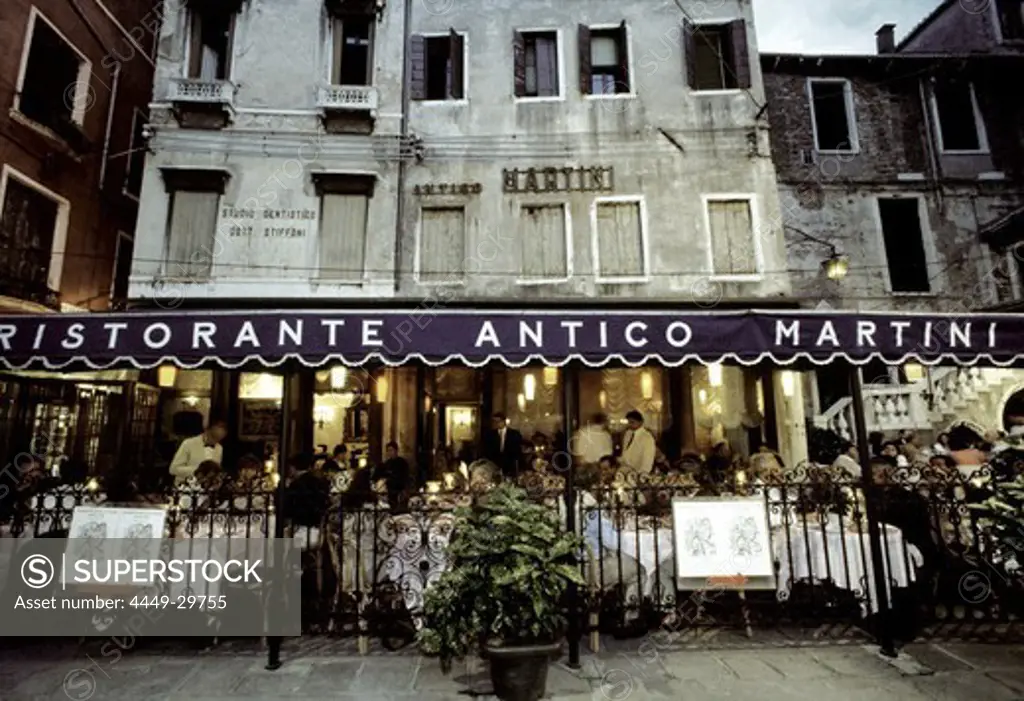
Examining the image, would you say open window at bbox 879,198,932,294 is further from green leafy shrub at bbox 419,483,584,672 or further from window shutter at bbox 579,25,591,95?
green leafy shrub at bbox 419,483,584,672

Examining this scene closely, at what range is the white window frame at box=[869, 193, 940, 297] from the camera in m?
16.3

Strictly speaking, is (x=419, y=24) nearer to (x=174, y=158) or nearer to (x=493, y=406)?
(x=174, y=158)

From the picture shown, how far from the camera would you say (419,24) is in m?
14.0

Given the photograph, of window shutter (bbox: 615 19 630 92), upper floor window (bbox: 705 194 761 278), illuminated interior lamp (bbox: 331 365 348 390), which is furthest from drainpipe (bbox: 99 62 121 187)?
upper floor window (bbox: 705 194 761 278)

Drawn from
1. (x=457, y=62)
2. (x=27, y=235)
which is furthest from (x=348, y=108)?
(x=27, y=235)

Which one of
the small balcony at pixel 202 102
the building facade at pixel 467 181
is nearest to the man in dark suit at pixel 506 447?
the building facade at pixel 467 181

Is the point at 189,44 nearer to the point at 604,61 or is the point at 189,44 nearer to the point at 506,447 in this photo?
the point at 604,61

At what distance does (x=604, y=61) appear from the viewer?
14070 mm

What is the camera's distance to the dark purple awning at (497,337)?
586 centimetres

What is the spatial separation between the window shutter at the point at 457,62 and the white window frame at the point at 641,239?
179 inches

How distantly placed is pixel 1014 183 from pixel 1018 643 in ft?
55.1

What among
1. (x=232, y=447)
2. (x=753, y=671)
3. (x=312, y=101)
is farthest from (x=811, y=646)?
(x=312, y=101)

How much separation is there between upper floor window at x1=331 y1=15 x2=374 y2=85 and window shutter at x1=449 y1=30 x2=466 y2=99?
7.04 feet

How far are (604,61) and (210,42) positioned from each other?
33.6ft
